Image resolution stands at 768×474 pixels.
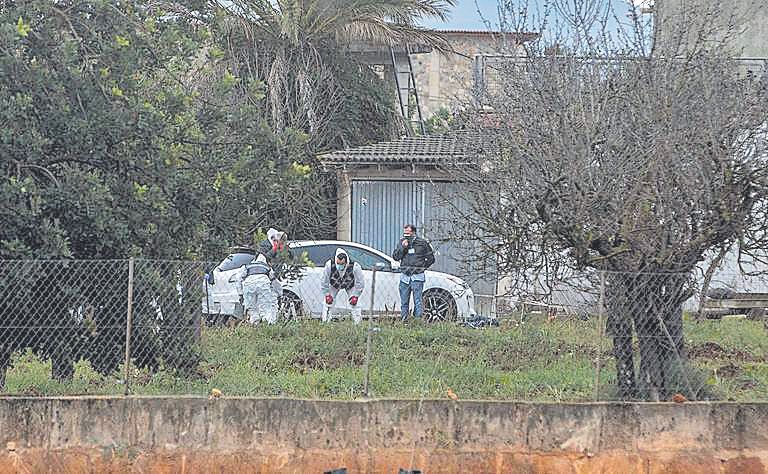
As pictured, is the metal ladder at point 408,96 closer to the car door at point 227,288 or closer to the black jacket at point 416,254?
the black jacket at point 416,254

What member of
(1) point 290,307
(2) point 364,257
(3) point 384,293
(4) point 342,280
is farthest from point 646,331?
(2) point 364,257

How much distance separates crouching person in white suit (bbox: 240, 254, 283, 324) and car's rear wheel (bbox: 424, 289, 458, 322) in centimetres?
159

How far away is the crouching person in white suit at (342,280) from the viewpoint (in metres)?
12.0

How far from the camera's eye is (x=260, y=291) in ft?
39.4

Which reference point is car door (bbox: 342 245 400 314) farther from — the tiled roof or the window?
the tiled roof

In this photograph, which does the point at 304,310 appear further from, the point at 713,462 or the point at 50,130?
the point at 713,462

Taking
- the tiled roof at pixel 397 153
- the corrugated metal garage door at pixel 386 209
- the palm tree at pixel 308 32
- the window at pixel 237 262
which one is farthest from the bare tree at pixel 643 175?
the palm tree at pixel 308 32

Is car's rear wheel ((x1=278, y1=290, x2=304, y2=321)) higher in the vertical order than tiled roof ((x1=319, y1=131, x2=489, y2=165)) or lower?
lower

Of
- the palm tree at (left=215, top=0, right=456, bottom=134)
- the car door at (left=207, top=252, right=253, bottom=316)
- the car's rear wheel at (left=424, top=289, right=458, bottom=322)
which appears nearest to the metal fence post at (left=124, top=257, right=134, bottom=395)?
the car door at (left=207, top=252, right=253, bottom=316)

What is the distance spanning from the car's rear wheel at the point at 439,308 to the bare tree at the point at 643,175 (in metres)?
1.49

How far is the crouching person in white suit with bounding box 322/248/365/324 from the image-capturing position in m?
12.0

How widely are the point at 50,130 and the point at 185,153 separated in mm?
1192

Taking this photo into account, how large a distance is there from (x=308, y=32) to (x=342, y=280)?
11.7m

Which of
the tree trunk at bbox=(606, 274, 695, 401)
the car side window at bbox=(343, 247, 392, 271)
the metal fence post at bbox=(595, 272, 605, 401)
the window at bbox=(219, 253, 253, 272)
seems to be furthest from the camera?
the car side window at bbox=(343, 247, 392, 271)
